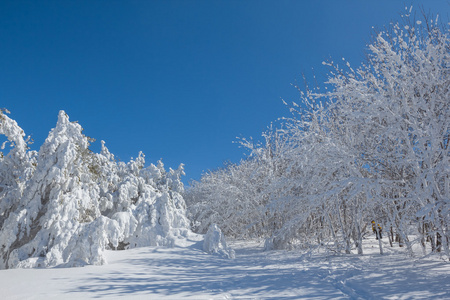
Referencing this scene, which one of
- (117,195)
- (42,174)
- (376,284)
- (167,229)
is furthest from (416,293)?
(117,195)

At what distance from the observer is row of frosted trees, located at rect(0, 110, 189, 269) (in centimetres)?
889

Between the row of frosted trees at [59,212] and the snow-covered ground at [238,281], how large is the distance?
4.58ft

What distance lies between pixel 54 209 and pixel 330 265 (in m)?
9.78

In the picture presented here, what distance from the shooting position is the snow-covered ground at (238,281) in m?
5.23

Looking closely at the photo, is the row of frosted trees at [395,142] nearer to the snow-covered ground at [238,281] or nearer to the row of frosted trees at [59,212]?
the snow-covered ground at [238,281]

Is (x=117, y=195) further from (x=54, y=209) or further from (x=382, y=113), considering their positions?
(x=382, y=113)

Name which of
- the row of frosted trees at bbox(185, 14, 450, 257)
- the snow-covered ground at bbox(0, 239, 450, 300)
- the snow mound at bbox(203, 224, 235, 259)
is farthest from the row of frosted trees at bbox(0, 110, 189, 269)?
the row of frosted trees at bbox(185, 14, 450, 257)

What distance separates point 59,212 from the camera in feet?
32.1

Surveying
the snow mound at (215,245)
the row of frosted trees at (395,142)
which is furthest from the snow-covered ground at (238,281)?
the snow mound at (215,245)

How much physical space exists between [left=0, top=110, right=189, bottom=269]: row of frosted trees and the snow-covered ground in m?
1.40

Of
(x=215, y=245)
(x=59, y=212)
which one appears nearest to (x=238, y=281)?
(x=215, y=245)

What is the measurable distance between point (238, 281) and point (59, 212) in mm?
7218

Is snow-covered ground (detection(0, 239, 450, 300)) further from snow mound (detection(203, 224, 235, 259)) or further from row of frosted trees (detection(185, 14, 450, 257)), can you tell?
snow mound (detection(203, 224, 235, 259))

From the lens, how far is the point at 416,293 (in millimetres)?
4980
